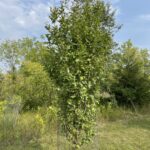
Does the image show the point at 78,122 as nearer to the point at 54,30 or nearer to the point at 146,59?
the point at 54,30

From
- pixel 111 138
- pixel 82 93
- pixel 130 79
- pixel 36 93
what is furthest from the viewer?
pixel 130 79

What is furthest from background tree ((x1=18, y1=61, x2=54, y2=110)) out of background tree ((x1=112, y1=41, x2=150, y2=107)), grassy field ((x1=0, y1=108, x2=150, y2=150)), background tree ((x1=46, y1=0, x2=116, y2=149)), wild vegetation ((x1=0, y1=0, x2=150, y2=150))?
background tree ((x1=46, y1=0, x2=116, y2=149))

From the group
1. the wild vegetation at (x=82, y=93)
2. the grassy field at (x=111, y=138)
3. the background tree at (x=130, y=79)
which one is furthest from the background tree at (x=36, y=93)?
the background tree at (x=130, y=79)

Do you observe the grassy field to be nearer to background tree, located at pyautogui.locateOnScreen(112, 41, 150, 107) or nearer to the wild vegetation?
the wild vegetation

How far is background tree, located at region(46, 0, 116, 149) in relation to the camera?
17.0 ft

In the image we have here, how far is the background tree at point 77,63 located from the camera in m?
5.18

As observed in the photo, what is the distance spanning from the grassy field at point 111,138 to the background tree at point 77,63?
158 cm

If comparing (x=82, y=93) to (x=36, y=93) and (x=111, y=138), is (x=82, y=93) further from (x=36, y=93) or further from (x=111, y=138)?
(x=36, y=93)

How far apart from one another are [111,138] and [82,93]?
4.15 meters

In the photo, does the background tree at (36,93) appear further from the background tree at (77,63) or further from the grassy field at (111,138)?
the background tree at (77,63)

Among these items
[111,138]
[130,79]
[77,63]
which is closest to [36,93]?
[130,79]

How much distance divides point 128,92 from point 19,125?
6.85m

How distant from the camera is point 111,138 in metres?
8.77

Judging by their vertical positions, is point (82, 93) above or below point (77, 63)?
below
